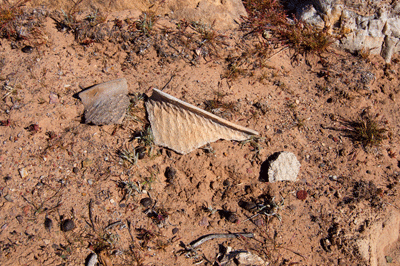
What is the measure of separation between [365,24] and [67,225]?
5238mm

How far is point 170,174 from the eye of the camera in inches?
131

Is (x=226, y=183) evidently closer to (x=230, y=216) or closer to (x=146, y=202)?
(x=230, y=216)

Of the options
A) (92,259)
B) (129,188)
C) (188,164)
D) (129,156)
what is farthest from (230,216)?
(92,259)

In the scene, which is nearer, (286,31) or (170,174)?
(170,174)

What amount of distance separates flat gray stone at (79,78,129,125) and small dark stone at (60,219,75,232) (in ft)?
4.10

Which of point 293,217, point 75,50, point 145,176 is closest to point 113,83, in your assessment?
point 75,50

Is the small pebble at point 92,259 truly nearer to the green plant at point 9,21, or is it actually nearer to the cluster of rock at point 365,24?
the green plant at point 9,21

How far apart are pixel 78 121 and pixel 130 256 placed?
190cm

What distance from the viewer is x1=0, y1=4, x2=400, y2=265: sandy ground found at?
120 inches

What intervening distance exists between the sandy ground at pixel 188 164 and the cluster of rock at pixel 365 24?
254mm

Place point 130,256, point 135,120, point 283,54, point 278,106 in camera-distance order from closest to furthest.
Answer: point 130,256, point 135,120, point 278,106, point 283,54

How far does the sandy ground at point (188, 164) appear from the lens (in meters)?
3.04

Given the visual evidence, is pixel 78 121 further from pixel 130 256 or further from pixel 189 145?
pixel 130 256

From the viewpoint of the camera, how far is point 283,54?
424 cm
